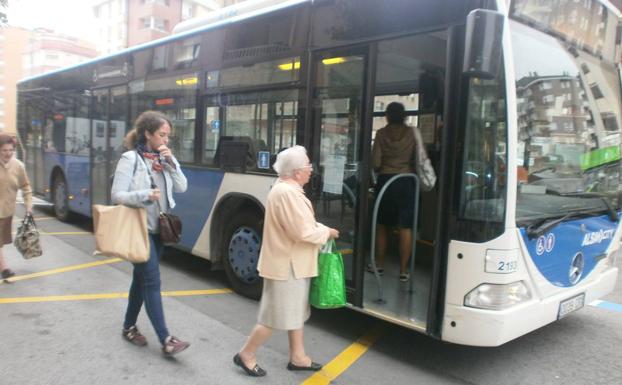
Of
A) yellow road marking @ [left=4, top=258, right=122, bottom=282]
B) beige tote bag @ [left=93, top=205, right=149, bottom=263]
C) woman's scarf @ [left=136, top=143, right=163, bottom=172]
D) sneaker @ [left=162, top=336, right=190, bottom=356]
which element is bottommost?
yellow road marking @ [left=4, top=258, right=122, bottom=282]

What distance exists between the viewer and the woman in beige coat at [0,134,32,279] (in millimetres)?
Result: 5406

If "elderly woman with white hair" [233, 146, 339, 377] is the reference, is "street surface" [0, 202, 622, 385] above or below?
below

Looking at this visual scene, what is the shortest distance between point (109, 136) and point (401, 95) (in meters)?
4.50

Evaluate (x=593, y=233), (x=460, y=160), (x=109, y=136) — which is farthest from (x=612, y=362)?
(x=109, y=136)

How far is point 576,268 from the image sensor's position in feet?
12.9

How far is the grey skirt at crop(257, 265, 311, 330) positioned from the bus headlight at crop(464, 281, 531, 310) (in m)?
1.11

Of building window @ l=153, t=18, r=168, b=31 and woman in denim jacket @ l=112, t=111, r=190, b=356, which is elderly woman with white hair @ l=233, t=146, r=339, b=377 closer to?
woman in denim jacket @ l=112, t=111, r=190, b=356

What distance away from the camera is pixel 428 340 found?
14.1 feet

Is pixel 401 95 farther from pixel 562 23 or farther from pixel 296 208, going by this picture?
A: pixel 296 208

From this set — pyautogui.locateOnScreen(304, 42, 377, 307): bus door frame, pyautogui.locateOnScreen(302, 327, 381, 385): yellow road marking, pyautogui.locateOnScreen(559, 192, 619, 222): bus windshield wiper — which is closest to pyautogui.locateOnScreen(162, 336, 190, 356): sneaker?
pyautogui.locateOnScreen(302, 327, 381, 385): yellow road marking

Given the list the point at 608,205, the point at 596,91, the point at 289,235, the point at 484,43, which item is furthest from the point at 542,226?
the point at 289,235

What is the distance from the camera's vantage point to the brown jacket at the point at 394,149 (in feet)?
15.7

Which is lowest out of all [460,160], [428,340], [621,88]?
[428,340]

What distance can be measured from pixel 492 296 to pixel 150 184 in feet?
8.04
